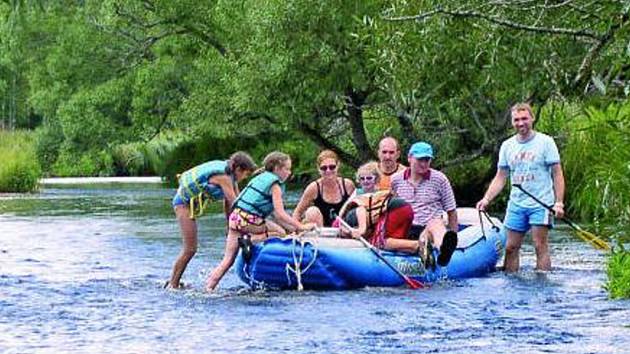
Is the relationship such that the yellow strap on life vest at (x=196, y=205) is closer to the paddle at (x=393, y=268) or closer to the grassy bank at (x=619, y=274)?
the paddle at (x=393, y=268)

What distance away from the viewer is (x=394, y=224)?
1209 centimetres

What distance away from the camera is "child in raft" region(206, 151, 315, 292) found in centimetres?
1157

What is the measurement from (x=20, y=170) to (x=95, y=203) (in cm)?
519

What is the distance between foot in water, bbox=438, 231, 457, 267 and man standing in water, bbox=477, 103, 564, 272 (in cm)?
36

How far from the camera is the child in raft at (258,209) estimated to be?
11.6m

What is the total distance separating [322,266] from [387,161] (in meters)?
A: 1.48

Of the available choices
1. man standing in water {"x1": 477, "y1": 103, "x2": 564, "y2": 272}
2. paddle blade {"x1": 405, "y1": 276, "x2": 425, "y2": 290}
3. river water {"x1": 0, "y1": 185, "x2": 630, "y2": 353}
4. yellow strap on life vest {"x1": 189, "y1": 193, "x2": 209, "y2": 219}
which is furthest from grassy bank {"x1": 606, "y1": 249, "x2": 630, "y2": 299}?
yellow strap on life vest {"x1": 189, "y1": 193, "x2": 209, "y2": 219}

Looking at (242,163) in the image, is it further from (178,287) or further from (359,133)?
(359,133)

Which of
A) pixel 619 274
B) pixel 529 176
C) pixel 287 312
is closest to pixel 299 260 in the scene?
pixel 287 312

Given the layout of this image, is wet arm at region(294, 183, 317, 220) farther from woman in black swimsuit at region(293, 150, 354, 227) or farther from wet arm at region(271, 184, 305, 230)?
wet arm at region(271, 184, 305, 230)

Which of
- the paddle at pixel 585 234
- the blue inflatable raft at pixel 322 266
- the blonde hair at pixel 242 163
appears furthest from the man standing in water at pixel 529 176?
the blonde hair at pixel 242 163

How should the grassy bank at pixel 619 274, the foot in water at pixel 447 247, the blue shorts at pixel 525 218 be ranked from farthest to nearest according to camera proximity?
the blue shorts at pixel 525 218, the foot in water at pixel 447 247, the grassy bank at pixel 619 274

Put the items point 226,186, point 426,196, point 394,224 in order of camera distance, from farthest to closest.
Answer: point 426,196
point 394,224
point 226,186

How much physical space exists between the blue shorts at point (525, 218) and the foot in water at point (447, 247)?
0.63m
